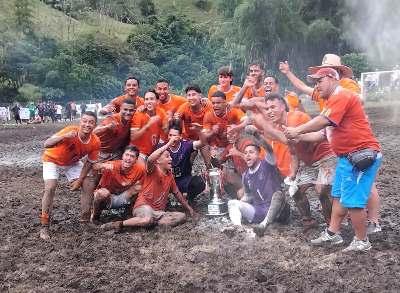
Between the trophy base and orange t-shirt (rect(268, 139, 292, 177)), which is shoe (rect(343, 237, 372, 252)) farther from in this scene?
the trophy base

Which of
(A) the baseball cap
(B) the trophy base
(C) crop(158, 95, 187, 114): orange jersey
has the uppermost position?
(A) the baseball cap

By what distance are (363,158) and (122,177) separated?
11.5ft

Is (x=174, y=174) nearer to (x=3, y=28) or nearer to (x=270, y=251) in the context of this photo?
(x=270, y=251)

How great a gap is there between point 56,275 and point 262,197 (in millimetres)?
2885

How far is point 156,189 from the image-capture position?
24.6 feet

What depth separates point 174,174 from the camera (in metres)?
8.40

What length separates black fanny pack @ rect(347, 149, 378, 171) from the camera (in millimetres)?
5496

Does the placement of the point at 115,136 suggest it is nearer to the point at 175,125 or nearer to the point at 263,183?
the point at 175,125

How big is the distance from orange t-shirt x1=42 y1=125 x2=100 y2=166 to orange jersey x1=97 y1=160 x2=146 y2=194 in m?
0.35

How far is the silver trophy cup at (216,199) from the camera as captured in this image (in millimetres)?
7613

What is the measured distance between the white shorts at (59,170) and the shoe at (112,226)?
0.86m

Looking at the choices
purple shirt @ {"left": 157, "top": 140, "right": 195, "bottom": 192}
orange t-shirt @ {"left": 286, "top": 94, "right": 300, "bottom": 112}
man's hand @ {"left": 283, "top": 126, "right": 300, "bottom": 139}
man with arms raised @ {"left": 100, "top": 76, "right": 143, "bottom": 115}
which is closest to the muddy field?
purple shirt @ {"left": 157, "top": 140, "right": 195, "bottom": 192}

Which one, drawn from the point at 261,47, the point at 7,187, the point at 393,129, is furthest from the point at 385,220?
the point at 261,47

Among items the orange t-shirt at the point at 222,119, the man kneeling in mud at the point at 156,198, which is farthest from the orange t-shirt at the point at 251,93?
the man kneeling in mud at the point at 156,198
